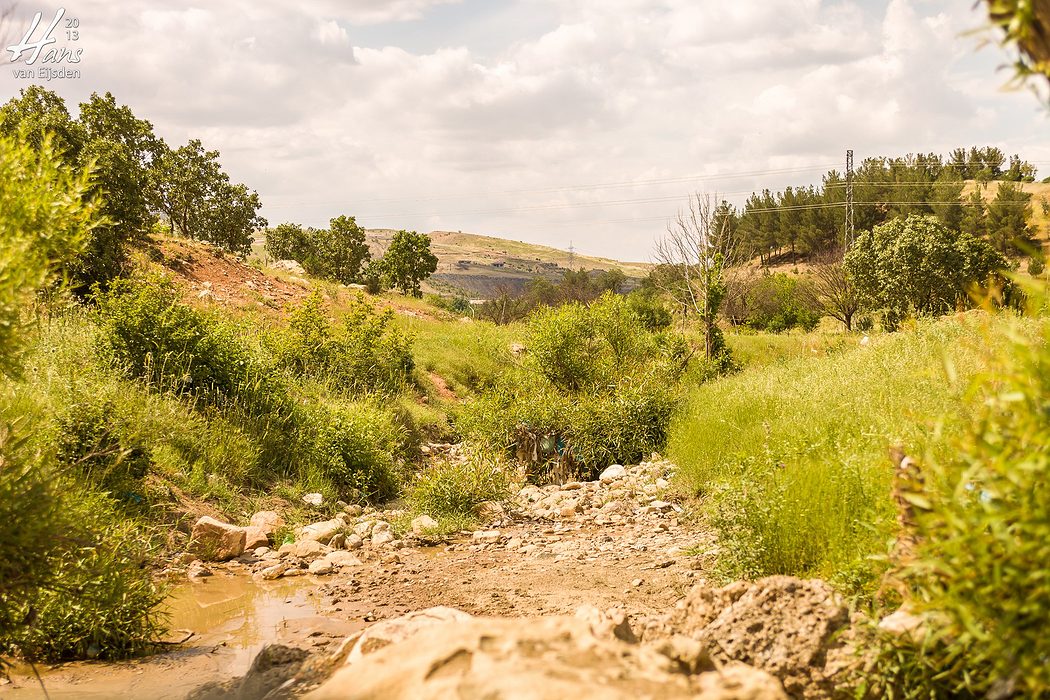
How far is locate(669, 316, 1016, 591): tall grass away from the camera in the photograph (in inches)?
189

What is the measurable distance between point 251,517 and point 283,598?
98.8 inches

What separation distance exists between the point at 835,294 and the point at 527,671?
37020mm

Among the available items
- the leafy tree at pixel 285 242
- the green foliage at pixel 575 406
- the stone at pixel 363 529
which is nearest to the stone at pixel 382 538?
the stone at pixel 363 529

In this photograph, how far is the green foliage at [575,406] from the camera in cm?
1291

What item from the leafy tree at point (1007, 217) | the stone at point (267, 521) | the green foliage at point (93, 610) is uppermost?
the leafy tree at point (1007, 217)

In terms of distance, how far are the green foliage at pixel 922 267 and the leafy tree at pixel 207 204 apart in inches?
1097

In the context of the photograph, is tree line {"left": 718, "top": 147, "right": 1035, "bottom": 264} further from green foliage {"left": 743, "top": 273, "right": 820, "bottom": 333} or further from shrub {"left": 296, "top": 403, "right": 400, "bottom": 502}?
shrub {"left": 296, "top": 403, "right": 400, "bottom": 502}

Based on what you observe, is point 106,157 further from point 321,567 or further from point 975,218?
point 975,218

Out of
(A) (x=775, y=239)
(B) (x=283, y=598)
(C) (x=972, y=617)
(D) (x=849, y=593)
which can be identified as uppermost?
(A) (x=775, y=239)

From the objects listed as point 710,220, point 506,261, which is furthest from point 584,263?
point 710,220

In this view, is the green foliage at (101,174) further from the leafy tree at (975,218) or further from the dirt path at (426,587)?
the leafy tree at (975,218)

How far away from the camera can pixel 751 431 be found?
30.9 feet

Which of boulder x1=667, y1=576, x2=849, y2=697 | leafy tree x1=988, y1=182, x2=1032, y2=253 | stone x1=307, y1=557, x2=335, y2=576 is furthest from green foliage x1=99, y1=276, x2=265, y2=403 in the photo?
leafy tree x1=988, y1=182, x2=1032, y2=253

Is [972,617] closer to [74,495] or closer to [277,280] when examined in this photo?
[74,495]
